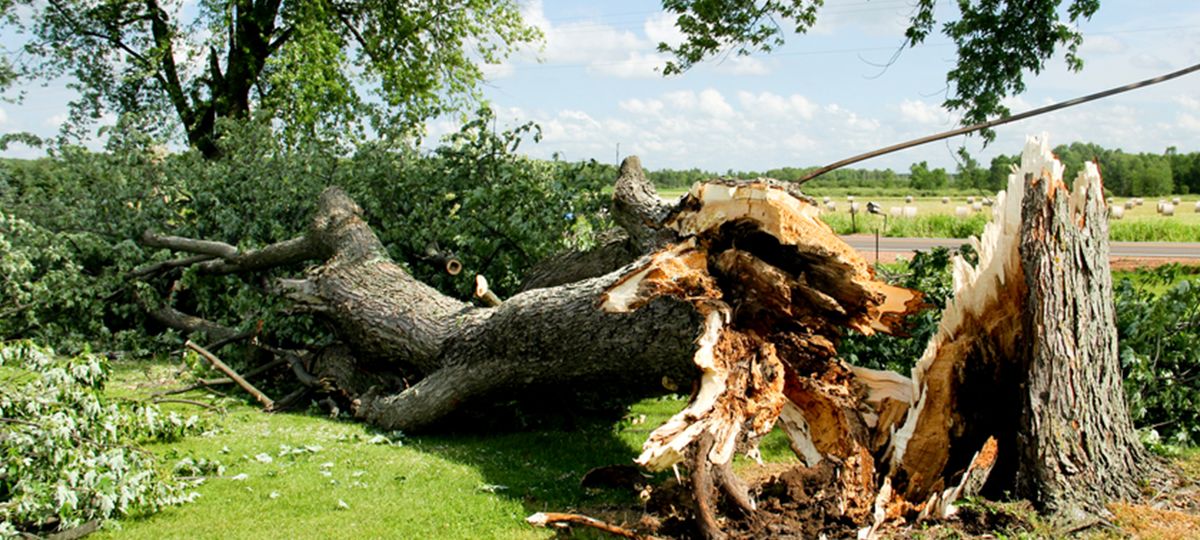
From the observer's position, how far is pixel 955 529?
163 inches

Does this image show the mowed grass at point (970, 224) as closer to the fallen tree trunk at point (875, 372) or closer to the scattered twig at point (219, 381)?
the scattered twig at point (219, 381)

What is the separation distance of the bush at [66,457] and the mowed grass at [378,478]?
22 centimetres

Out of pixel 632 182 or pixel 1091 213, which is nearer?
pixel 1091 213

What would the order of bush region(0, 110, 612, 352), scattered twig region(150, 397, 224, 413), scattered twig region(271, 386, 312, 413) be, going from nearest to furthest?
scattered twig region(150, 397, 224, 413) → scattered twig region(271, 386, 312, 413) → bush region(0, 110, 612, 352)

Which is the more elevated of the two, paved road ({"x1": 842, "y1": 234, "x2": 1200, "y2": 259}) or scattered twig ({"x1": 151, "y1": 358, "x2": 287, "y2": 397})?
paved road ({"x1": 842, "y1": 234, "x2": 1200, "y2": 259})

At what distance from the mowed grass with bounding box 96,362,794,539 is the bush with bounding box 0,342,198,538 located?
0.22 meters

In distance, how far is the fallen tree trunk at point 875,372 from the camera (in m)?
4.30

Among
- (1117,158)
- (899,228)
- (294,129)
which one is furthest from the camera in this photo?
(1117,158)

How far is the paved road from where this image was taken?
61.2 feet

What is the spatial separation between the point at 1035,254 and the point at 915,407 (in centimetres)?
96

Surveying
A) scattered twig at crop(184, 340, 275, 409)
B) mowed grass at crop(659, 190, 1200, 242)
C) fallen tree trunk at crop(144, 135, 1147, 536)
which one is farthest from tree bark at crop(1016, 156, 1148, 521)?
mowed grass at crop(659, 190, 1200, 242)

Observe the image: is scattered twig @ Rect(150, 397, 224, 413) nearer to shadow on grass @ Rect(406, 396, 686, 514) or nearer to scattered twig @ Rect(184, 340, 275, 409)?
scattered twig @ Rect(184, 340, 275, 409)

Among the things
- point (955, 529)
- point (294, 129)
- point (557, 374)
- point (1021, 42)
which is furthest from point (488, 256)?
point (294, 129)

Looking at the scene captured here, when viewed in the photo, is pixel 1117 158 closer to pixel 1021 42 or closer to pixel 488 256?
pixel 1021 42
